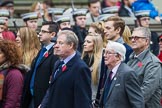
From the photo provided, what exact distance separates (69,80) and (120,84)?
2.37 ft

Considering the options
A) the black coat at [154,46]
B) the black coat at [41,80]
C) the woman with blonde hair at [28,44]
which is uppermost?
the woman with blonde hair at [28,44]

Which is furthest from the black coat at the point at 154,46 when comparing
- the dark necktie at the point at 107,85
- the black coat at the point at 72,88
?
the black coat at the point at 72,88

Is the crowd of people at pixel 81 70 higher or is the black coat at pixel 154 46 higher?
the crowd of people at pixel 81 70

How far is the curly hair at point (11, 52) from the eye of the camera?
42.3ft

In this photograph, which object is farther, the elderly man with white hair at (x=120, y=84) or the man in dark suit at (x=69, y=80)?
the man in dark suit at (x=69, y=80)

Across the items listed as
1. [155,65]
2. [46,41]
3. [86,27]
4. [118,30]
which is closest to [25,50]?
[46,41]

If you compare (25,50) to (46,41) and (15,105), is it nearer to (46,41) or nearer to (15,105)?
(46,41)

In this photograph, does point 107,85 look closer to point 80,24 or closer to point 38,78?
point 38,78

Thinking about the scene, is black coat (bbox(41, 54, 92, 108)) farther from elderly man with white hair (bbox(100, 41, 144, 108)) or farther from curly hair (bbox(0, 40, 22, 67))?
curly hair (bbox(0, 40, 22, 67))

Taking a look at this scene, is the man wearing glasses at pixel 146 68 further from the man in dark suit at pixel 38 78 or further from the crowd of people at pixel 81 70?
the man in dark suit at pixel 38 78

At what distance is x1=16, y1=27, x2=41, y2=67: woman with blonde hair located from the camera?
14258 millimetres

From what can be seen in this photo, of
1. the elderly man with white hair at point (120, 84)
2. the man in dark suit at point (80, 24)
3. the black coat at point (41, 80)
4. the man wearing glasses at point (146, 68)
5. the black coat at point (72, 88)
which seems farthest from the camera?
the man in dark suit at point (80, 24)

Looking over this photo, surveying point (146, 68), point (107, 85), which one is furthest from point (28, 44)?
point (107, 85)

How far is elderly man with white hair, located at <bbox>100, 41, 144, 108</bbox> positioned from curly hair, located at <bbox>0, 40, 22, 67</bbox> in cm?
165
